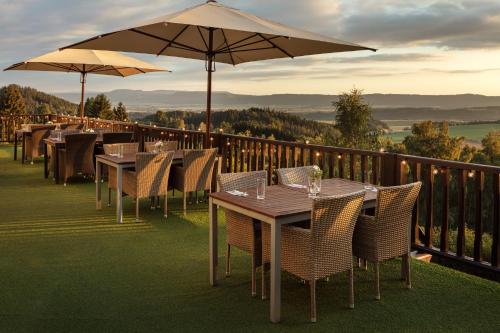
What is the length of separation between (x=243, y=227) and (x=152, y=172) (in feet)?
8.68

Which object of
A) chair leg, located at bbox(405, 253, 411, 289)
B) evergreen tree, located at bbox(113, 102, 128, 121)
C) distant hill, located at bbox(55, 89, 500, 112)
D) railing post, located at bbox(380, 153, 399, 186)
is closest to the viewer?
chair leg, located at bbox(405, 253, 411, 289)

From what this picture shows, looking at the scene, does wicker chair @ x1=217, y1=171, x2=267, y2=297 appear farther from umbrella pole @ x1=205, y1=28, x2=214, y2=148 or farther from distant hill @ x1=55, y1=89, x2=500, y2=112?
distant hill @ x1=55, y1=89, x2=500, y2=112

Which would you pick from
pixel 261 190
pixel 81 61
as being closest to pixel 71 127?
pixel 81 61

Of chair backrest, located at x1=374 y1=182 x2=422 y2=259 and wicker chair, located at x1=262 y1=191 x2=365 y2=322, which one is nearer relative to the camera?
wicker chair, located at x1=262 y1=191 x2=365 y2=322

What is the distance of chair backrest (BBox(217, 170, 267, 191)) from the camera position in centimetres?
401

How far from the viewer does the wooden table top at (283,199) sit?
3311 mm

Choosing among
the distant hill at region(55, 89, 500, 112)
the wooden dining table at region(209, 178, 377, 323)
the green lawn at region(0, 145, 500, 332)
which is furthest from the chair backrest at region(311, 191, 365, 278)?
the distant hill at region(55, 89, 500, 112)

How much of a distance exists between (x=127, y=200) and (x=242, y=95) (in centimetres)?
2387

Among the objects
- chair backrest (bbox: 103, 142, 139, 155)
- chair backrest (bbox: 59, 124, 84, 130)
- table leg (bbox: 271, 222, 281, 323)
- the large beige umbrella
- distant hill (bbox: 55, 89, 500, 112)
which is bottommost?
table leg (bbox: 271, 222, 281, 323)

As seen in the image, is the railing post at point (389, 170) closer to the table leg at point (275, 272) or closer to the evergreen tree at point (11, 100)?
the table leg at point (275, 272)

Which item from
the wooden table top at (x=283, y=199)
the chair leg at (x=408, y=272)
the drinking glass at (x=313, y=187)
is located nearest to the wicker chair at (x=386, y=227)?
the chair leg at (x=408, y=272)

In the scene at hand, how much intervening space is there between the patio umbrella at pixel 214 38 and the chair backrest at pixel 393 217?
207cm

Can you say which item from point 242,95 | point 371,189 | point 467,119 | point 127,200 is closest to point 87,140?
point 127,200

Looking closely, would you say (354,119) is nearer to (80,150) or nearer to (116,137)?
(116,137)
